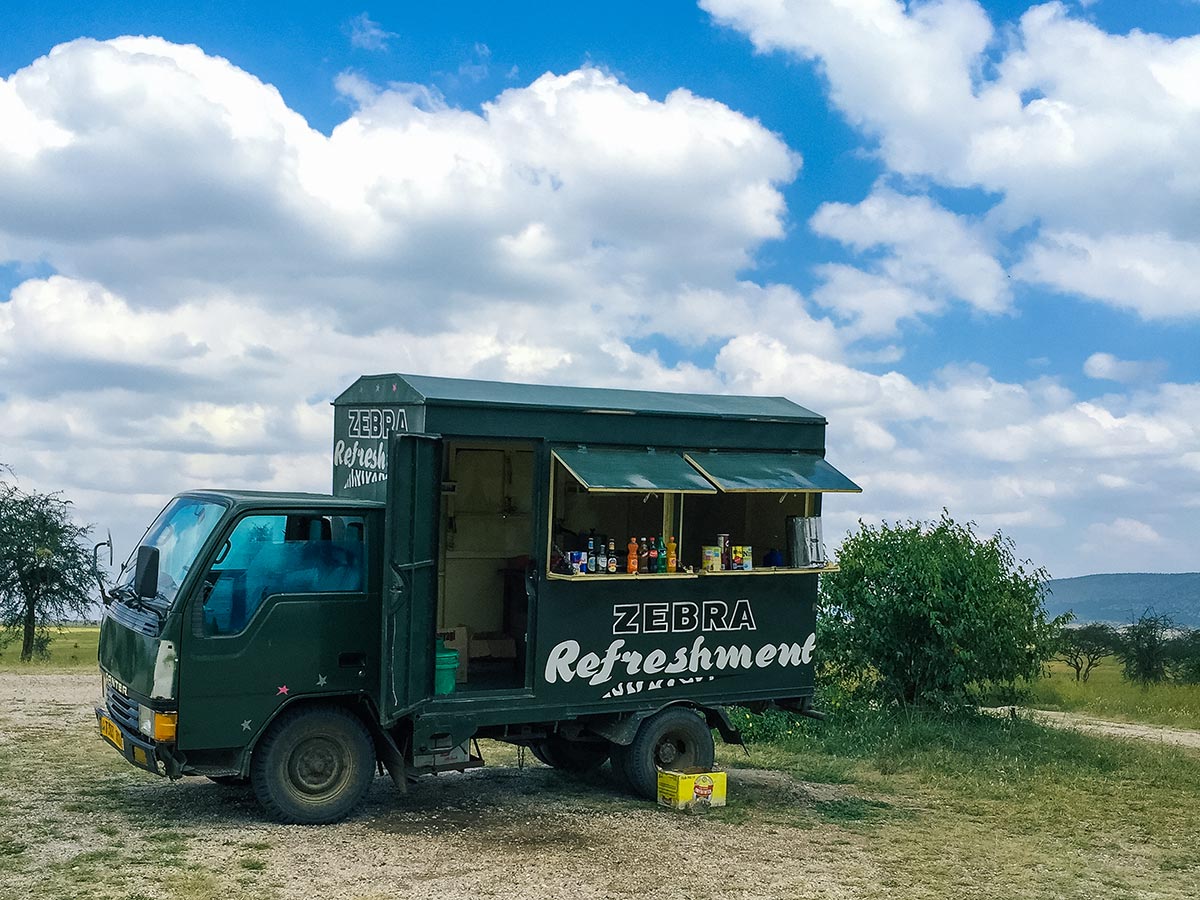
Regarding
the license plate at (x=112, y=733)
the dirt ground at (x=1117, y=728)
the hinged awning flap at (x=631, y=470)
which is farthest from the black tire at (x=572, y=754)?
the dirt ground at (x=1117, y=728)

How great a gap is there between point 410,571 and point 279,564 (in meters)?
0.96

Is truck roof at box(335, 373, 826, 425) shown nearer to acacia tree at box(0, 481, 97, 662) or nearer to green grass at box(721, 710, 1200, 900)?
green grass at box(721, 710, 1200, 900)

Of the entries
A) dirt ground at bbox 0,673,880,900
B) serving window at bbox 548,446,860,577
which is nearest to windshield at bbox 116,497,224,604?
dirt ground at bbox 0,673,880,900

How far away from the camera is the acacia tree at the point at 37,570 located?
87.0ft

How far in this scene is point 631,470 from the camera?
32.1 feet

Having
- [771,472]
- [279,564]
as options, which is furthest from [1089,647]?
[279,564]

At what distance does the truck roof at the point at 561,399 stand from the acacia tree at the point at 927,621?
4892 millimetres

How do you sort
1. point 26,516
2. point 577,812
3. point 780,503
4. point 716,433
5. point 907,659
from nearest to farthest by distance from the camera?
1. point 577,812
2. point 716,433
3. point 780,503
4. point 907,659
5. point 26,516

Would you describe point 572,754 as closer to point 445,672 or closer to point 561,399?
point 445,672

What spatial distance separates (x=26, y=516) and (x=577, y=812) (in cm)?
2120

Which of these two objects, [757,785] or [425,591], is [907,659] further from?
[425,591]

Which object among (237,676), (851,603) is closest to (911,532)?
(851,603)

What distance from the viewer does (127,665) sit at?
9070mm

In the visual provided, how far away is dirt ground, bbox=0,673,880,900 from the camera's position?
768 cm
